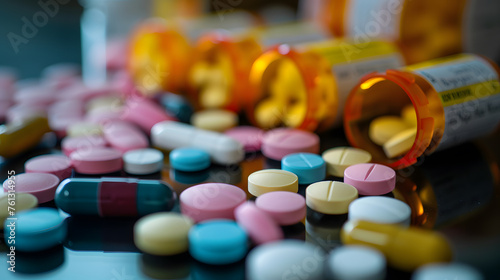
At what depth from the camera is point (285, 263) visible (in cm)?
58

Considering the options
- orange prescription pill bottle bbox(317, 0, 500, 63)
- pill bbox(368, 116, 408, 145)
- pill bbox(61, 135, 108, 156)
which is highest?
orange prescription pill bottle bbox(317, 0, 500, 63)

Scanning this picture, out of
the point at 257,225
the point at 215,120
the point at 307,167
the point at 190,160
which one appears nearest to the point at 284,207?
the point at 257,225

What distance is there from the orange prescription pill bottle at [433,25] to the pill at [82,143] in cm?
70

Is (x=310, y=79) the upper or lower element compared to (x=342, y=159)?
upper

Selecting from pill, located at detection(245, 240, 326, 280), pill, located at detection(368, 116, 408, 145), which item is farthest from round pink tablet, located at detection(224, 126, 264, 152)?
pill, located at detection(245, 240, 326, 280)

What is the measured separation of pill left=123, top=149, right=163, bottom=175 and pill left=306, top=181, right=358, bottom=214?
0.34m

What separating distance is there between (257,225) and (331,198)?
15cm

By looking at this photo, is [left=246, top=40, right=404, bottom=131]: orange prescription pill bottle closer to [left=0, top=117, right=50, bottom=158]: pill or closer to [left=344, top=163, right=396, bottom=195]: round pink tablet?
[left=344, top=163, right=396, bottom=195]: round pink tablet

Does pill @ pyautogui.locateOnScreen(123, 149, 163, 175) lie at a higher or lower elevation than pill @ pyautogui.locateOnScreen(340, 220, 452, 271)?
lower

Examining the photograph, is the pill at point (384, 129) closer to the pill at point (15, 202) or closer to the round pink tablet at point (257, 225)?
the round pink tablet at point (257, 225)

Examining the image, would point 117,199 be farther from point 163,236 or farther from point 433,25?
point 433,25

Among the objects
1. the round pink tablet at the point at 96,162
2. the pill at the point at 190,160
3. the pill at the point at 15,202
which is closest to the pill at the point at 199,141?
the pill at the point at 190,160

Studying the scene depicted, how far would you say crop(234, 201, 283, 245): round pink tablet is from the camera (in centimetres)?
66

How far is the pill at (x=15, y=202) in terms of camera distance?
0.73 metres
